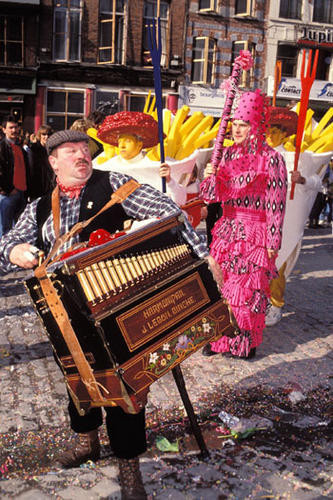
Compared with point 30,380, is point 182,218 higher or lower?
higher

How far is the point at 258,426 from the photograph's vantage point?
3381mm

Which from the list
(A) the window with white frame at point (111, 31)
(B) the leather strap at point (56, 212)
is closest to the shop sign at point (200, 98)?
(A) the window with white frame at point (111, 31)

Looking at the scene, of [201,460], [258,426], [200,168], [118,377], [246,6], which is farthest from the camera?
[246,6]

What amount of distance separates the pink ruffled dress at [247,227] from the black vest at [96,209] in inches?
69.2

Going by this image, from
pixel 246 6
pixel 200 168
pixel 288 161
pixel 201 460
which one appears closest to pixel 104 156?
pixel 200 168

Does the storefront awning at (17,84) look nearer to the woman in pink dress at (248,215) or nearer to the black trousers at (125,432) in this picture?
the woman in pink dress at (248,215)

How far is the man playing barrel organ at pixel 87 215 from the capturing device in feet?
7.97

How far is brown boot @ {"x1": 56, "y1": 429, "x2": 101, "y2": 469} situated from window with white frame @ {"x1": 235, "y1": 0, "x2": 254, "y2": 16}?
2348cm

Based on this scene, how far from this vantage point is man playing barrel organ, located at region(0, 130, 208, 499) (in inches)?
95.7

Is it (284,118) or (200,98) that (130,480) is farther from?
(200,98)

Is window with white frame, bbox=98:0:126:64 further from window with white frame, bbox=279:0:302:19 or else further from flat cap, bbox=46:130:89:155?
flat cap, bbox=46:130:89:155

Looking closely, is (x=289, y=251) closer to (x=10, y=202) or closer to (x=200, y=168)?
(x=200, y=168)

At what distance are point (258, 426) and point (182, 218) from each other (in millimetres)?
1645

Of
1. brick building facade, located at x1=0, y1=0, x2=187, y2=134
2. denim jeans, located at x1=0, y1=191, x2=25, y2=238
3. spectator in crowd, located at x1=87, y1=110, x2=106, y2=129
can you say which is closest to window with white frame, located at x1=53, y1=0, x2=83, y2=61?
brick building facade, located at x1=0, y1=0, x2=187, y2=134
